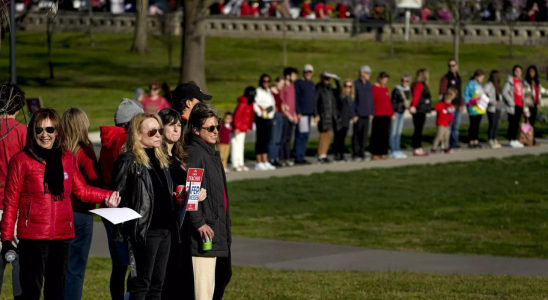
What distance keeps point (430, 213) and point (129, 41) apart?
140 ft

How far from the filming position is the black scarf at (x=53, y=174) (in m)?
7.30

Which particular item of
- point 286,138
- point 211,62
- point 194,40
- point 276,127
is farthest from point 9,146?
point 211,62

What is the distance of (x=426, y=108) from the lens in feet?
72.1

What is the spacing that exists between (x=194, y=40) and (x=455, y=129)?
43.0 ft

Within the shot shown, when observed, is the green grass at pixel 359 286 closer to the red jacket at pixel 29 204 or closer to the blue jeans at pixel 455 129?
the red jacket at pixel 29 204

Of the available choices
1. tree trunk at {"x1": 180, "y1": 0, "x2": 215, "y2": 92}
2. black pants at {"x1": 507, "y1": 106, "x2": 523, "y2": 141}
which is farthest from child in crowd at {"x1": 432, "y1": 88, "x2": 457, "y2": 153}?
tree trunk at {"x1": 180, "y1": 0, "x2": 215, "y2": 92}

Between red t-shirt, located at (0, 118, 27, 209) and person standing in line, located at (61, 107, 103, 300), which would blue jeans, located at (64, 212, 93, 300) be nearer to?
person standing in line, located at (61, 107, 103, 300)

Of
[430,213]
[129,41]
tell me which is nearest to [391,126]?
[430,213]

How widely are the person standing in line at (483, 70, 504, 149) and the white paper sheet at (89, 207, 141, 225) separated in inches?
670

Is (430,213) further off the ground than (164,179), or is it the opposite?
(164,179)

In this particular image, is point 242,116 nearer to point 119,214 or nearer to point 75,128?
point 75,128

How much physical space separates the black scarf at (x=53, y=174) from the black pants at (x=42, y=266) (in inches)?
13.9

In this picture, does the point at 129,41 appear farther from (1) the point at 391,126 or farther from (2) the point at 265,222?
(2) the point at 265,222

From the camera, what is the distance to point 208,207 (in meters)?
7.49
